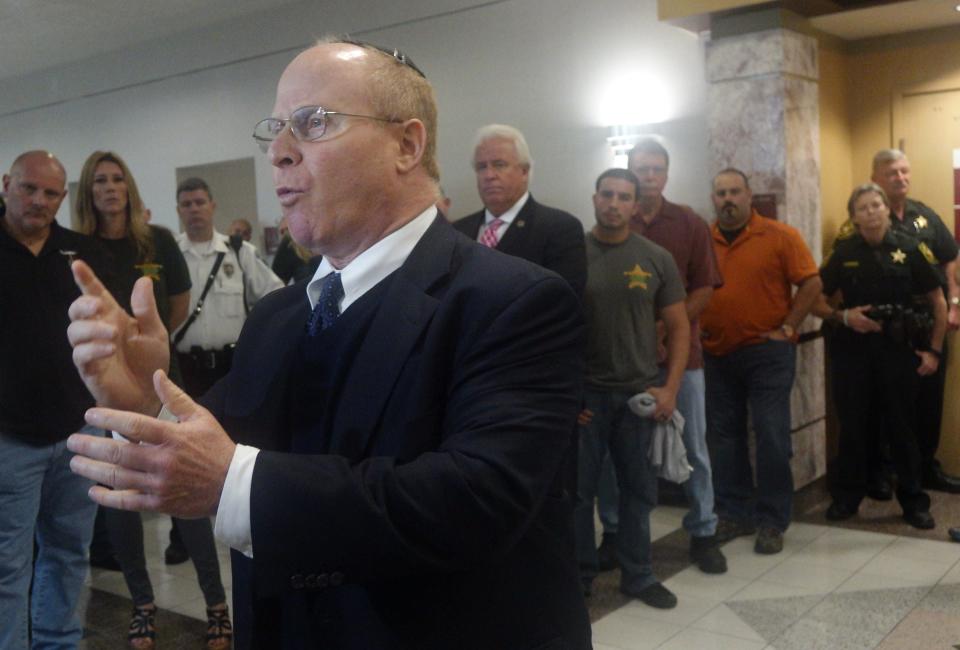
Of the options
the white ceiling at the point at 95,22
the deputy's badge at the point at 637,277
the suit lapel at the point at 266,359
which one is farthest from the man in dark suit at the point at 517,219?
the white ceiling at the point at 95,22

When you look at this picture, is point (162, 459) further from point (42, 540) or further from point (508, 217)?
point (508, 217)

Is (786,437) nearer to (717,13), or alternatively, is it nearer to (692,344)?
(692,344)

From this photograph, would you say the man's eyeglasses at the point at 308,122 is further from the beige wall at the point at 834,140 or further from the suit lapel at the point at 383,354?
the beige wall at the point at 834,140

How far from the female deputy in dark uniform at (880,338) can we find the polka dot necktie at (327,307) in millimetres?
4090

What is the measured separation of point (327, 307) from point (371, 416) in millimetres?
226

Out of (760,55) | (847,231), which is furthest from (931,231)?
(760,55)

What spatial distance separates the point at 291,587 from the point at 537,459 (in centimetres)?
31

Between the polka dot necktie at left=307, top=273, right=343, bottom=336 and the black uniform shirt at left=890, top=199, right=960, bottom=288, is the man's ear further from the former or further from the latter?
the black uniform shirt at left=890, top=199, right=960, bottom=288

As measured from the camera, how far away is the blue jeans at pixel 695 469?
4289 mm

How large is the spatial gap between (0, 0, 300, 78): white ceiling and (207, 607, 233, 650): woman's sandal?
5759 mm

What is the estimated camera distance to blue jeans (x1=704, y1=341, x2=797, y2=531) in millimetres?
4539

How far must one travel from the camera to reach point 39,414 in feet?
9.49

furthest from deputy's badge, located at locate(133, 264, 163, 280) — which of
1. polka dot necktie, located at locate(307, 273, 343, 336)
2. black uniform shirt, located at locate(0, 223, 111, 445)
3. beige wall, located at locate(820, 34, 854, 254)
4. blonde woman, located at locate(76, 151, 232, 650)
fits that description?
beige wall, located at locate(820, 34, 854, 254)

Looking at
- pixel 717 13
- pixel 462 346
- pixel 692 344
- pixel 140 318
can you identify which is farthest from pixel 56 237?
pixel 717 13
